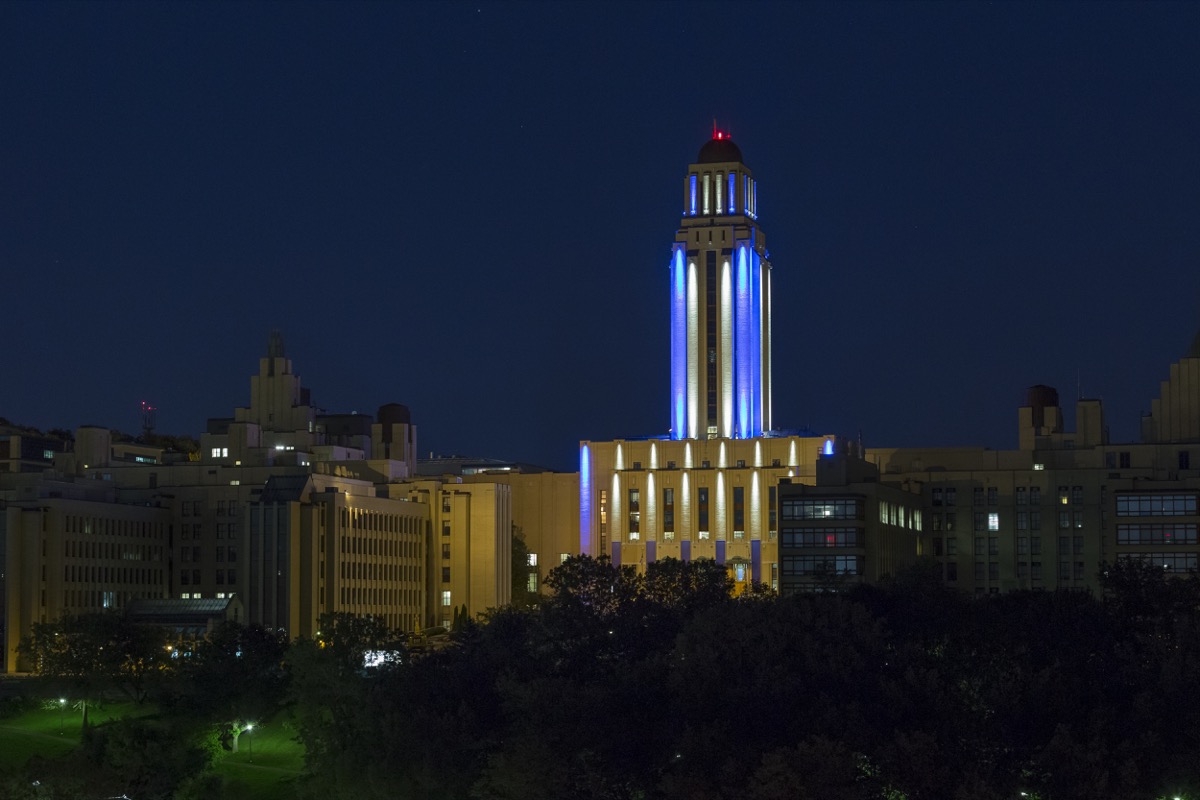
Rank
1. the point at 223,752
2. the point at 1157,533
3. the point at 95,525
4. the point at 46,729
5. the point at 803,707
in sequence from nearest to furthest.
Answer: the point at 803,707
the point at 223,752
the point at 46,729
the point at 1157,533
the point at 95,525

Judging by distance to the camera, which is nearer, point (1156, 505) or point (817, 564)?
point (817, 564)

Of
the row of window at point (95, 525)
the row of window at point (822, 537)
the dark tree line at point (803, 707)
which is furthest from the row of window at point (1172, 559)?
the row of window at point (95, 525)

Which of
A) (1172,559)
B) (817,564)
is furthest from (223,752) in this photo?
(1172,559)

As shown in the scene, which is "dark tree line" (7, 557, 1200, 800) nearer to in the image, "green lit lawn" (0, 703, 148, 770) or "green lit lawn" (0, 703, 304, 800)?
"green lit lawn" (0, 703, 304, 800)

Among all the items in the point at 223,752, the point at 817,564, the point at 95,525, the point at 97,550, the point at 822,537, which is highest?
the point at 95,525

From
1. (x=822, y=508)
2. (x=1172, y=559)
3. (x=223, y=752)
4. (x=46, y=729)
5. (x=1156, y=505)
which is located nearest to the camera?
(x=223, y=752)

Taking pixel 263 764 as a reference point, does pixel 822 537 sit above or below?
above

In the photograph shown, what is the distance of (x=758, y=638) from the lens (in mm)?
120188

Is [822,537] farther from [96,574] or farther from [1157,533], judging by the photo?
[96,574]

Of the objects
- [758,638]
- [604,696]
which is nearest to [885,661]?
[758,638]

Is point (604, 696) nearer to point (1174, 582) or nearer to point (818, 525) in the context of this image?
point (1174, 582)

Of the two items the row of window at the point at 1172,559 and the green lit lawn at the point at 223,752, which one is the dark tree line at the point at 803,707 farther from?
the row of window at the point at 1172,559

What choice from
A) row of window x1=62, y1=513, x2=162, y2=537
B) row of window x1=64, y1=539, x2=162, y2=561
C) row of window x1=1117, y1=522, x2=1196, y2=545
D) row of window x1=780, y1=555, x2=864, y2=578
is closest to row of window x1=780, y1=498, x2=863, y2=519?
row of window x1=780, y1=555, x2=864, y2=578

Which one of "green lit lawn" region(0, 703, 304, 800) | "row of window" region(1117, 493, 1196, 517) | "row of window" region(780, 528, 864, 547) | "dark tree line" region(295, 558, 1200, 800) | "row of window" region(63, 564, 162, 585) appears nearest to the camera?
"dark tree line" region(295, 558, 1200, 800)
